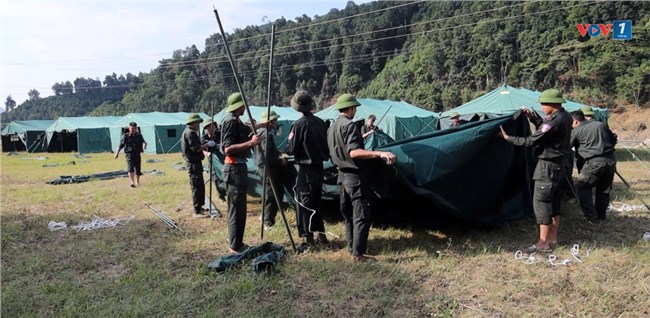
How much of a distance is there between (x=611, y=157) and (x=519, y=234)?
1.80 meters

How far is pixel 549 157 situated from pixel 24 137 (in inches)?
1359

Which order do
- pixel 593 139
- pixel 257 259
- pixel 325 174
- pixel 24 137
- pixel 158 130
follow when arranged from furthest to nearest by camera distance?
pixel 24 137 → pixel 158 130 → pixel 593 139 → pixel 325 174 → pixel 257 259

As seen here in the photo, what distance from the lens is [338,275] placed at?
13.8 ft

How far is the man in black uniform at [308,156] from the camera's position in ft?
15.9

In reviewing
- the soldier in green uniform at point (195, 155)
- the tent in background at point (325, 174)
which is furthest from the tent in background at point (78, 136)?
the tent in background at point (325, 174)

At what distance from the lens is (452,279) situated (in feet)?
13.1

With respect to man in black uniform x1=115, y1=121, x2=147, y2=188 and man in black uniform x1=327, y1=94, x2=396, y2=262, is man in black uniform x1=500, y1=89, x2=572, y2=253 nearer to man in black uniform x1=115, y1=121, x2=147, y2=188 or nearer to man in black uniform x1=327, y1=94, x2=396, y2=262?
man in black uniform x1=327, y1=94, x2=396, y2=262

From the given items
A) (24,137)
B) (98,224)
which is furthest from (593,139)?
(24,137)

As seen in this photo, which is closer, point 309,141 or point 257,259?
point 257,259

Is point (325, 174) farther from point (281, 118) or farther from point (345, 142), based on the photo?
point (281, 118)

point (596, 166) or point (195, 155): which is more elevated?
point (195, 155)

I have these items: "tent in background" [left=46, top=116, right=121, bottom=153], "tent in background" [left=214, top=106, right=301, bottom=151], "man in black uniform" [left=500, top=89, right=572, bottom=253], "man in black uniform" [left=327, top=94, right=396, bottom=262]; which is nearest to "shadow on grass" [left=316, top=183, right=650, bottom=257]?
"man in black uniform" [left=500, top=89, right=572, bottom=253]

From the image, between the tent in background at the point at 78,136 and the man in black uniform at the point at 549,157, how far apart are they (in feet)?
94.3

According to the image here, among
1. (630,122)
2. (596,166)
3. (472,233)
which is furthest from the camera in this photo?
(630,122)
